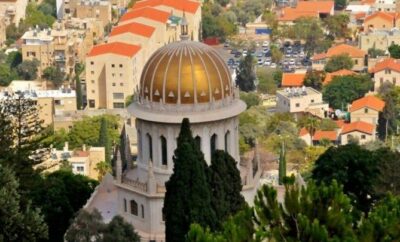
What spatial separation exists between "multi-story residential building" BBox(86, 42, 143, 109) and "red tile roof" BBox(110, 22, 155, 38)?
3.65m

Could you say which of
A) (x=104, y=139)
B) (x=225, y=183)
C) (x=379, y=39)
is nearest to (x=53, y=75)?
(x=104, y=139)

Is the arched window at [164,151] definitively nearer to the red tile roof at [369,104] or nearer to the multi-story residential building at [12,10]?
the red tile roof at [369,104]

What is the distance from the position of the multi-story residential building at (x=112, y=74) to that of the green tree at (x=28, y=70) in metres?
6.55

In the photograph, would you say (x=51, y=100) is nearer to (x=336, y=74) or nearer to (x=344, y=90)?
(x=344, y=90)

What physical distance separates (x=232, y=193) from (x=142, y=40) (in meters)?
55.8

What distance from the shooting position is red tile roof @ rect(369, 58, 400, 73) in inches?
3588

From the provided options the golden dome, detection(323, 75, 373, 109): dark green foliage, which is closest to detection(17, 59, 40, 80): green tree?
detection(323, 75, 373, 109): dark green foliage

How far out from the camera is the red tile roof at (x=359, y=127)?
79.8m

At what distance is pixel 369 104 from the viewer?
3258 inches

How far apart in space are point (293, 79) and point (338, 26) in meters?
18.1

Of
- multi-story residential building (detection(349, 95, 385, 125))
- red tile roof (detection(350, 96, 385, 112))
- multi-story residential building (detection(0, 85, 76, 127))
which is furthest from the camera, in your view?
multi-story residential building (detection(0, 85, 76, 127))

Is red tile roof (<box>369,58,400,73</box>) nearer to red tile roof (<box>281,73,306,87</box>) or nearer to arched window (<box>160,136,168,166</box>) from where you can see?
red tile roof (<box>281,73,306,87</box>)

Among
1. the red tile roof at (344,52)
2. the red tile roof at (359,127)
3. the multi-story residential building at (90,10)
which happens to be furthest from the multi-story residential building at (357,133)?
the multi-story residential building at (90,10)

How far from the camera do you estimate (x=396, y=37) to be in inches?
4082
